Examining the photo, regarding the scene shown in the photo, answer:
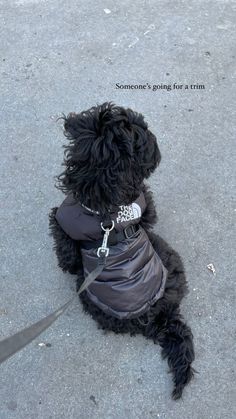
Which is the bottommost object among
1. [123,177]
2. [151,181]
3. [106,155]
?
[151,181]

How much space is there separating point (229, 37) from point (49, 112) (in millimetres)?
1460

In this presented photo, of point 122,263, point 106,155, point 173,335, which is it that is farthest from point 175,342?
point 106,155

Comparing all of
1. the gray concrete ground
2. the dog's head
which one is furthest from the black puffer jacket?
the gray concrete ground

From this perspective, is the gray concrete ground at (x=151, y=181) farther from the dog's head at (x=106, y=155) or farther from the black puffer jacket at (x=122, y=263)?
the dog's head at (x=106, y=155)

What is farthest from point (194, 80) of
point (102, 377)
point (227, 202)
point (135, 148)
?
point (102, 377)

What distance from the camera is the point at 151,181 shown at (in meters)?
2.93

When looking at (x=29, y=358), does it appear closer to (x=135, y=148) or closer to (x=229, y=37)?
(x=135, y=148)

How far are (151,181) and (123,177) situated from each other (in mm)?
1048

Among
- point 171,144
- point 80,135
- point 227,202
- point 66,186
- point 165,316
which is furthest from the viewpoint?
point 171,144

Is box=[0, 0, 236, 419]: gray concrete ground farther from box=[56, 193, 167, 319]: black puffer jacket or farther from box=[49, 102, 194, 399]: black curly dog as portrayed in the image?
box=[56, 193, 167, 319]: black puffer jacket

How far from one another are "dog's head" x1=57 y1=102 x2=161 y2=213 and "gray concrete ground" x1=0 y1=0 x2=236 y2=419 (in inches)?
33.0

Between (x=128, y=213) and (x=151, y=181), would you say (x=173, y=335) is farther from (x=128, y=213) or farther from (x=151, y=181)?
(x=151, y=181)

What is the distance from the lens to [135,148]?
1.92m

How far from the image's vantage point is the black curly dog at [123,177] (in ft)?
6.10
